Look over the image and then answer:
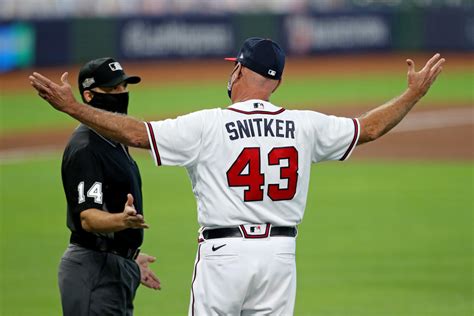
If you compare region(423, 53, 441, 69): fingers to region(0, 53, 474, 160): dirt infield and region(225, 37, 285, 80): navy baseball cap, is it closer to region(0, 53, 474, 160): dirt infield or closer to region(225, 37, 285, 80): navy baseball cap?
region(225, 37, 285, 80): navy baseball cap

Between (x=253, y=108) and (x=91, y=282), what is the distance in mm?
1345

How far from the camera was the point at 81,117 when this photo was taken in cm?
478

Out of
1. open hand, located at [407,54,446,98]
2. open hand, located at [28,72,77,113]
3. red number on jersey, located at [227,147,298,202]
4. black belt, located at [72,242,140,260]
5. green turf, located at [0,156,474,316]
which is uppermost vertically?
open hand, located at [407,54,446,98]

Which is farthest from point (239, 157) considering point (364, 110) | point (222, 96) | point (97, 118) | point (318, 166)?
point (222, 96)

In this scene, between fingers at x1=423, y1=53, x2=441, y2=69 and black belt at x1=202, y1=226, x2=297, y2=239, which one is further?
fingers at x1=423, y1=53, x2=441, y2=69

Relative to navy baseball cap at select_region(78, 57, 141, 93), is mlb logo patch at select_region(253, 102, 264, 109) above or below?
below

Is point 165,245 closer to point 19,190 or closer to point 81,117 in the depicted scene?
point 19,190

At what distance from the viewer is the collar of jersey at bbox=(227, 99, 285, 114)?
5012mm

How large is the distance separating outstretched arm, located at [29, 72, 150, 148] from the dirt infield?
44.2 ft

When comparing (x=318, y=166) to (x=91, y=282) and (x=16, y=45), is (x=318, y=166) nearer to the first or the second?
(x=91, y=282)

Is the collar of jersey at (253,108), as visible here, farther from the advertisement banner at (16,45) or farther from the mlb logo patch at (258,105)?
the advertisement banner at (16,45)

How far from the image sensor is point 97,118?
4.80 meters

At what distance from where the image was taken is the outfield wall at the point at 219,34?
27297 millimetres

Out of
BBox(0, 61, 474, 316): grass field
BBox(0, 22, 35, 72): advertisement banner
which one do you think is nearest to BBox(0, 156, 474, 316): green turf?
BBox(0, 61, 474, 316): grass field
